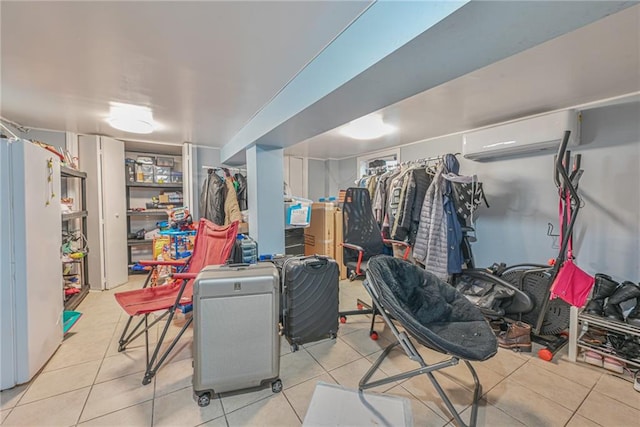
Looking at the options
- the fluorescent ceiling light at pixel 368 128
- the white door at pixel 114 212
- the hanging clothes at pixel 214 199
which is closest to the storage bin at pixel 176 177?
the white door at pixel 114 212

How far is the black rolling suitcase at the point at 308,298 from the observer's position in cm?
210

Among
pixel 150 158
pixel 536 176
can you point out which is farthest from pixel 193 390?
pixel 150 158

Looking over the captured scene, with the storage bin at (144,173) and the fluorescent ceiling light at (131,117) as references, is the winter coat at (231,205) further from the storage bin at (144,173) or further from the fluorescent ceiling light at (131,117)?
the storage bin at (144,173)

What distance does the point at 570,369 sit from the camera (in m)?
1.93

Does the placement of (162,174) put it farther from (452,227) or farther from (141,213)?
(452,227)

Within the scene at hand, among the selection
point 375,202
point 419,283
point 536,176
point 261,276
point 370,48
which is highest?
point 370,48

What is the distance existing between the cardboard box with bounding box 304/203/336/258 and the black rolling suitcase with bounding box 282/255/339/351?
5.43 feet

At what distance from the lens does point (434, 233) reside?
261 cm

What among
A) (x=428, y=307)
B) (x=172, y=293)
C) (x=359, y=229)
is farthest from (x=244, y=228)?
(x=428, y=307)

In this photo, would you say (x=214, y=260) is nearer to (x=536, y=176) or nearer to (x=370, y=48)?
(x=370, y=48)

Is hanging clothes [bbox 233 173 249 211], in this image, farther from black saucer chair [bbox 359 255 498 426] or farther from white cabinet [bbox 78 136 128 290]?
black saucer chair [bbox 359 255 498 426]

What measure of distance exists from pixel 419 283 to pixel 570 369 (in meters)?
1.30

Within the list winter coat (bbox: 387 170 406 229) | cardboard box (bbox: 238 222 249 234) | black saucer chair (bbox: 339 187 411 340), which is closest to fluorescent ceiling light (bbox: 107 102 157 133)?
cardboard box (bbox: 238 222 249 234)

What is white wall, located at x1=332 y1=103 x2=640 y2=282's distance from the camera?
7.32ft
